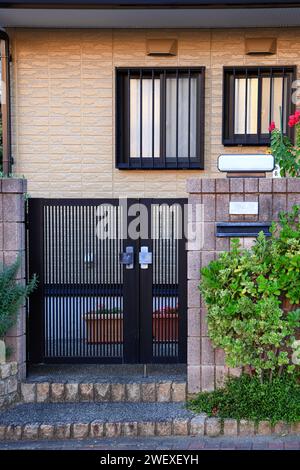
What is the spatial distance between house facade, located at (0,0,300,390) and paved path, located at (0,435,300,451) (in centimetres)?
466

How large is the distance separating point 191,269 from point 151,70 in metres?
4.83

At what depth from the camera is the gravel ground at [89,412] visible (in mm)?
5262

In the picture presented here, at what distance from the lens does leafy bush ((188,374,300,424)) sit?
5.17 m

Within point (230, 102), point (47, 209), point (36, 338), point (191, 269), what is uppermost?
point (230, 102)

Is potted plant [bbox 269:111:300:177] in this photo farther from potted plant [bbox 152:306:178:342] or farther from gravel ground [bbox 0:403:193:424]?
gravel ground [bbox 0:403:193:424]

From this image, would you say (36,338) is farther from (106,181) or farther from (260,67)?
(260,67)

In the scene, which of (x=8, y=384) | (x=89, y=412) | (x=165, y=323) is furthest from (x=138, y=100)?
(x=89, y=412)

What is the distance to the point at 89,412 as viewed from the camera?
213 inches

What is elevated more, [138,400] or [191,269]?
[191,269]

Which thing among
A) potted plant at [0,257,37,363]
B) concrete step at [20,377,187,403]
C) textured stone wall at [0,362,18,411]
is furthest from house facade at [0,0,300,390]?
textured stone wall at [0,362,18,411]

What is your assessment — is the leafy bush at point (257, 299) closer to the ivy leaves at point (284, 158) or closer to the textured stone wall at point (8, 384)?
the ivy leaves at point (284, 158)
